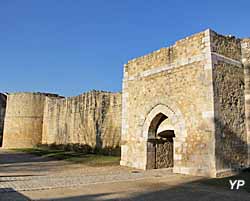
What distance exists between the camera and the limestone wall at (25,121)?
2512 centimetres

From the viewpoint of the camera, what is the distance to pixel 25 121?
995 inches

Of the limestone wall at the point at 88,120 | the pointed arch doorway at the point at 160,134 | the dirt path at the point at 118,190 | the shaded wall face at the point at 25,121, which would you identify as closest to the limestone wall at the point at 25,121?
the shaded wall face at the point at 25,121

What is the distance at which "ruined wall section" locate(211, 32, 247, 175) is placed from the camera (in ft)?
23.0

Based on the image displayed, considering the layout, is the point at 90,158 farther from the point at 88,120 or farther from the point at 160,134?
the point at 160,134

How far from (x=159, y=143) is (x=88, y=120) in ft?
26.1

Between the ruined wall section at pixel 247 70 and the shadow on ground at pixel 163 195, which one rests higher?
the ruined wall section at pixel 247 70

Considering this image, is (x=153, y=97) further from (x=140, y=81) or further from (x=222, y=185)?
(x=222, y=185)

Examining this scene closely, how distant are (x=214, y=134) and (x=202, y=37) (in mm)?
2686

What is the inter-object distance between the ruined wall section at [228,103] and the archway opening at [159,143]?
1.80m

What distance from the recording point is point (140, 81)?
9477 mm

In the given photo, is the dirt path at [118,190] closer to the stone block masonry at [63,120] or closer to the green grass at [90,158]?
the green grass at [90,158]

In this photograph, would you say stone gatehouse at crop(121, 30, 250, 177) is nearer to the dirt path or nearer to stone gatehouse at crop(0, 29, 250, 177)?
stone gatehouse at crop(0, 29, 250, 177)

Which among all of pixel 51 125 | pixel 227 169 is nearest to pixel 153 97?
pixel 227 169

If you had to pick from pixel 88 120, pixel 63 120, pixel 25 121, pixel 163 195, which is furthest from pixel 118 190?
pixel 25 121
